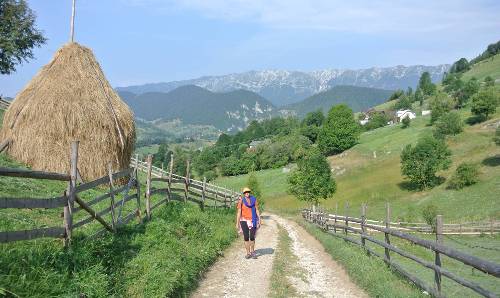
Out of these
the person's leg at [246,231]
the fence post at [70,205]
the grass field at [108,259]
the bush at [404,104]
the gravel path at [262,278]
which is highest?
the bush at [404,104]

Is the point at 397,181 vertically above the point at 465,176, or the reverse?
the point at 465,176

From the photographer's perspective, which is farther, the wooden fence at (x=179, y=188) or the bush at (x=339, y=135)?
the bush at (x=339, y=135)

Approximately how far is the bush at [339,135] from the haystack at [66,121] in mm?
84442


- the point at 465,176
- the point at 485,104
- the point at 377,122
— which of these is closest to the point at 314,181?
the point at 465,176

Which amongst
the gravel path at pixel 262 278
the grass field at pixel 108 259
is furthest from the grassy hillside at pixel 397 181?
the grass field at pixel 108 259

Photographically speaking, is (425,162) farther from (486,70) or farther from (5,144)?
(486,70)

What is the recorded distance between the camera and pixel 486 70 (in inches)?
6004

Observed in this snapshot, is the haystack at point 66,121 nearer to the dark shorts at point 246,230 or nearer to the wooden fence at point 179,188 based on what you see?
the wooden fence at point 179,188

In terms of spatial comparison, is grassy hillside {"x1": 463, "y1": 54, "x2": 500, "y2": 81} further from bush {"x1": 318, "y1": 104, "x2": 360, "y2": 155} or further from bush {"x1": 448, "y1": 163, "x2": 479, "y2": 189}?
bush {"x1": 448, "y1": 163, "x2": 479, "y2": 189}

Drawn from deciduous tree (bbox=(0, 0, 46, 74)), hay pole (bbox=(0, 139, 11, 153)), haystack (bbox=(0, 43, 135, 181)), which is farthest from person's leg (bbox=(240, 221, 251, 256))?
deciduous tree (bbox=(0, 0, 46, 74))

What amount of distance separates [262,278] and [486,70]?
6474 inches

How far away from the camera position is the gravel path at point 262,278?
30.1ft

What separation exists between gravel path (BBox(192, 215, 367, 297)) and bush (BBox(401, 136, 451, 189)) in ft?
175

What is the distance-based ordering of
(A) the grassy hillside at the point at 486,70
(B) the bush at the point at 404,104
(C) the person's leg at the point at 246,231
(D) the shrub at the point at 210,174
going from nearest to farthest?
1. (C) the person's leg at the point at 246,231
2. (D) the shrub at the point at 210,174
3. (A) the grassy hillside at the point at 486,70
4. (B) the bush at the point at 404,104
